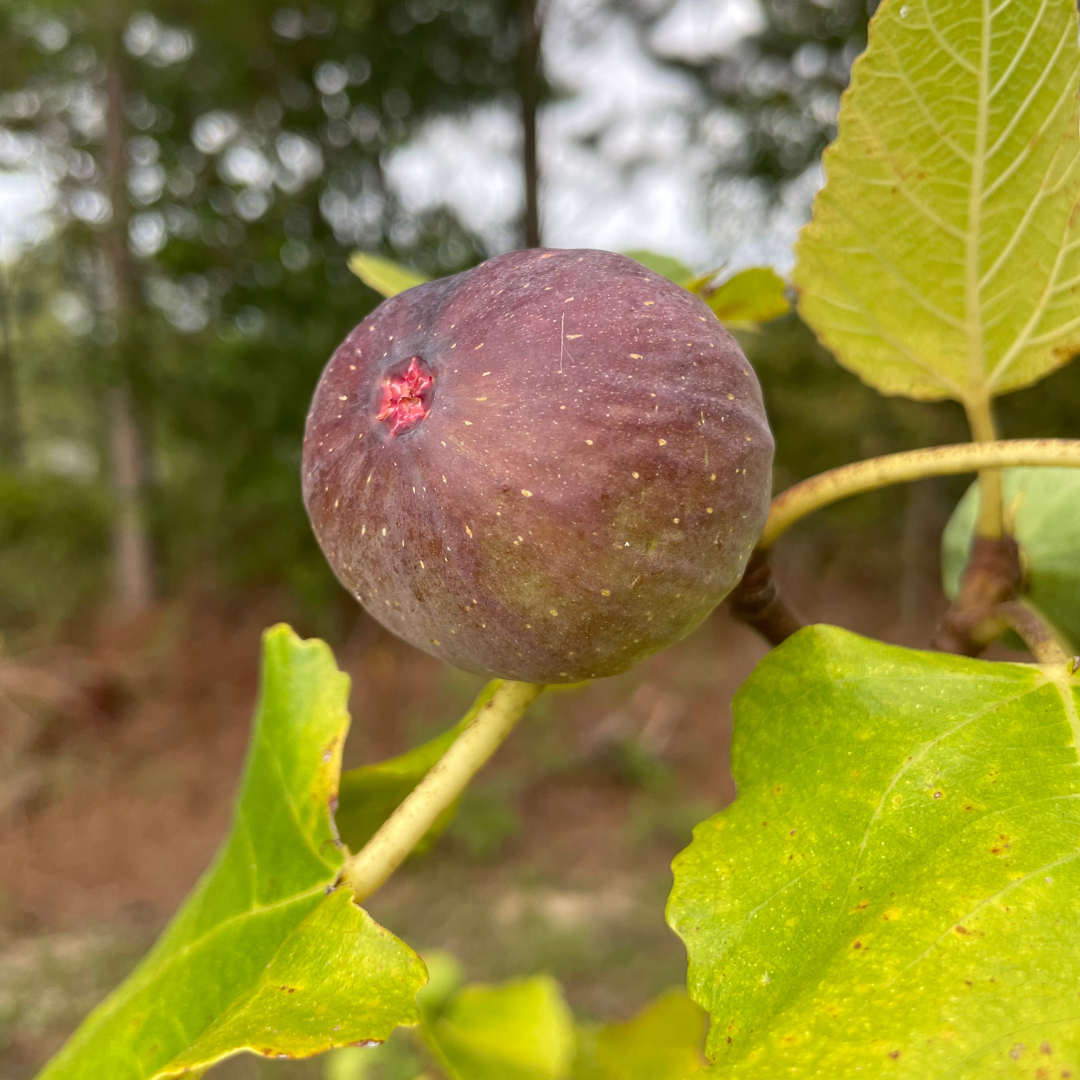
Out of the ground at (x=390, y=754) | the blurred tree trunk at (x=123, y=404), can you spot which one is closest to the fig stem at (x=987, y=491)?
the ground at (x=390, y=754)

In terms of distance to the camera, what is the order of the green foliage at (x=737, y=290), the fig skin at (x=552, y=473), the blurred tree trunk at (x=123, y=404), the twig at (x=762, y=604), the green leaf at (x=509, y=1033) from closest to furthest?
the fig skin at (x=552, y=473) < the twig at (x=762, y=604) < the green foliage at (x=737, y=290) < the green leaf at (x=509, y=1033) < the blurred tree trunk at (x=123, y=404)

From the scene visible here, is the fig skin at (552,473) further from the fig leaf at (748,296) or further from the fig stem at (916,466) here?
the fig leaf at (748,296)

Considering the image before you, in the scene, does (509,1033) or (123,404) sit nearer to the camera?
(509,1033)

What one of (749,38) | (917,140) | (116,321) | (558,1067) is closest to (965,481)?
(749,38)

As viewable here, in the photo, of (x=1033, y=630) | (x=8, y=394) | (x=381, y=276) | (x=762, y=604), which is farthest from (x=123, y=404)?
(x=1033, y=630)

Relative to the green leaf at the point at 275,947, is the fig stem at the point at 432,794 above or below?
above

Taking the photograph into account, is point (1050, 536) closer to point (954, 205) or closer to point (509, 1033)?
point (954, 205)

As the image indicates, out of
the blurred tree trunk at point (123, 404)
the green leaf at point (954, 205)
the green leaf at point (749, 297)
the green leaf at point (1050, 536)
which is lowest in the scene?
the blurred tree trunk at point (123, 404)

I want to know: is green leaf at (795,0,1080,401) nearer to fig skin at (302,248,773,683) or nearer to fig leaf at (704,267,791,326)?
fig leaf at (704,267,791,326)
